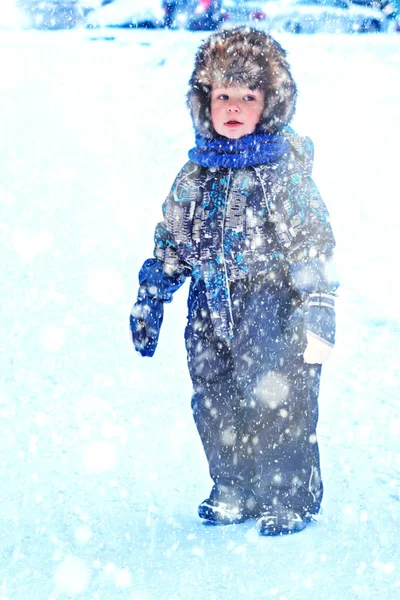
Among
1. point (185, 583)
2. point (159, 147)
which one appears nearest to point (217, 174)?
point (185, 583)

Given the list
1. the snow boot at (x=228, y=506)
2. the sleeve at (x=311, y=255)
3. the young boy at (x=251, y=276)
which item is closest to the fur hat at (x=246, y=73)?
the young boy at (x=251, y=276)

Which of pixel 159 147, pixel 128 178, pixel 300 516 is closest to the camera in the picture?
pixel 300 516

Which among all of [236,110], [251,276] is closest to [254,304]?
[251,276]

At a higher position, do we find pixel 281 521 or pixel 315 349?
pixel 315 349

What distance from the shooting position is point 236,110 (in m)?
2.45

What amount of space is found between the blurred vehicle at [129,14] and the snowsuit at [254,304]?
9734 mm

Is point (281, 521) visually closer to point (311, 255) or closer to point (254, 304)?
point (254, 304)

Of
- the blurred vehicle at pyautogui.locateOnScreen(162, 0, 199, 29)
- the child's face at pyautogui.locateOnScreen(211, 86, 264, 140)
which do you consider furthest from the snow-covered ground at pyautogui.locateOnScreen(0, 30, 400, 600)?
the blurred vehicle at pyautogui.locateOnScreen(162, 0, 199, 29)

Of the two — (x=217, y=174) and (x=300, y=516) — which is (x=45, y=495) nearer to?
(x=300, y=516)

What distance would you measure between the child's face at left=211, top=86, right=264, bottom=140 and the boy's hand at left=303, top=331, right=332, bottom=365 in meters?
0.66

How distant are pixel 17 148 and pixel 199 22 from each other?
4.70 meters

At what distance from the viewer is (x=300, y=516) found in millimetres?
2703

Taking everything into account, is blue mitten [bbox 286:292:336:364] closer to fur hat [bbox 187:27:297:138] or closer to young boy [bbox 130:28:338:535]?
young boy [bbox 130:28:338:535]

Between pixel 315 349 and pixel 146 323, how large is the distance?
1.91 feet
